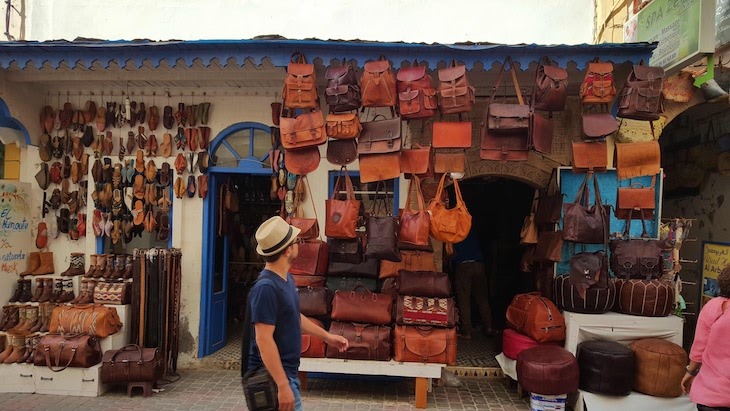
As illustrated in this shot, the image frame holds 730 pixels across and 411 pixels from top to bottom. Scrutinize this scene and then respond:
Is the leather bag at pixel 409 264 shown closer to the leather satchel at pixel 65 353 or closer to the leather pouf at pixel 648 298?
the leather pouf at pixel 648 298

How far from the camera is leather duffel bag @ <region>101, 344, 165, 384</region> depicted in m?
5.61

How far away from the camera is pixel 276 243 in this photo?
10.2 feet

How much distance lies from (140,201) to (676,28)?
721 centimetres

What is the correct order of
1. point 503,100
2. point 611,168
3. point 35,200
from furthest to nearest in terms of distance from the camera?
point 35,200, point 503,100, point 611,168

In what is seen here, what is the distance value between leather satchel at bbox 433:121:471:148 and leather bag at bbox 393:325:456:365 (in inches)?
83.0

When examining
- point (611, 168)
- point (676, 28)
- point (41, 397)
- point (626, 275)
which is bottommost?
point (41, 397)

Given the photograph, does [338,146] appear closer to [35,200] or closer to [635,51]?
[635,51]

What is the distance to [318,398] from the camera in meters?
5.67

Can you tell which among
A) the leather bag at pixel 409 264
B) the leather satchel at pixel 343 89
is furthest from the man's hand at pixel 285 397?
the leather satchel at pixel 343 89

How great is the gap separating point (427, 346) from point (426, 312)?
375 mm

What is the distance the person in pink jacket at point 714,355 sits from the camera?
11.2ft

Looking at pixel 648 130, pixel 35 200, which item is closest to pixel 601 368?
pixel 648 130

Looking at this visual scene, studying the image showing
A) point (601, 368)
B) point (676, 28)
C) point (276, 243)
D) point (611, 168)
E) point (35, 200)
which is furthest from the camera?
point (35, 200)

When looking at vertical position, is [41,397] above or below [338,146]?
below
